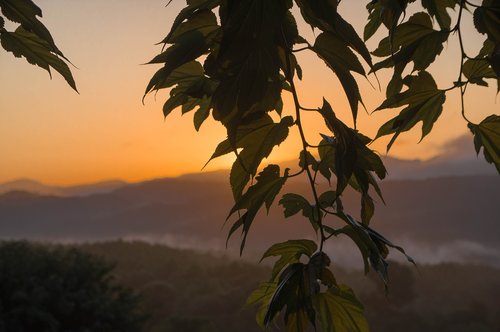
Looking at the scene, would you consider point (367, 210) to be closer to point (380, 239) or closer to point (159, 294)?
point (380, 239)

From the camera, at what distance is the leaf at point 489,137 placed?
1125 millimetres

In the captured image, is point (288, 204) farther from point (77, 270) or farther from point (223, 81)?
point (77, 270)

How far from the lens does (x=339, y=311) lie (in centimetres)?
89

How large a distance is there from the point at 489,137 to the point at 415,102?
6.7 inches

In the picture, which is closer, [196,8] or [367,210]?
[196,8]

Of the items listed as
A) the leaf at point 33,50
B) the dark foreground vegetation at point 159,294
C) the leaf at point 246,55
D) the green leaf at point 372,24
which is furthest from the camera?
the dark foreground vegetation at point 159,294

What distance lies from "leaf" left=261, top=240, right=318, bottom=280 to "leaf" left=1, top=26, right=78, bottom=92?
0.52m

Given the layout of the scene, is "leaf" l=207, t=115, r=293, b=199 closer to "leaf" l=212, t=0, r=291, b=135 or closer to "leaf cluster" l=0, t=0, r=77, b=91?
"leaf" l=212, t=0, r=291, b=135

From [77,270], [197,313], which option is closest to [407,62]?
[77,270]

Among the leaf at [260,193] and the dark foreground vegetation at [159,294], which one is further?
the dark foreground vegetation at [159,294]

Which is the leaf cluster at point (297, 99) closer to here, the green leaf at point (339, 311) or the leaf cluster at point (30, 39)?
the green leaf at point (339, 311)

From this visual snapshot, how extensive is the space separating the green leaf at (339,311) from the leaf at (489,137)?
1.55ft

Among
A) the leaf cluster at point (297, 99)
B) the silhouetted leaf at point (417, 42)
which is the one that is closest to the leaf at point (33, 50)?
the leaf cluster at point (297, 99)

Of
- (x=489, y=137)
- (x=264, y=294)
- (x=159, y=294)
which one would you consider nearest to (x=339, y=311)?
(x=264, y=294)
